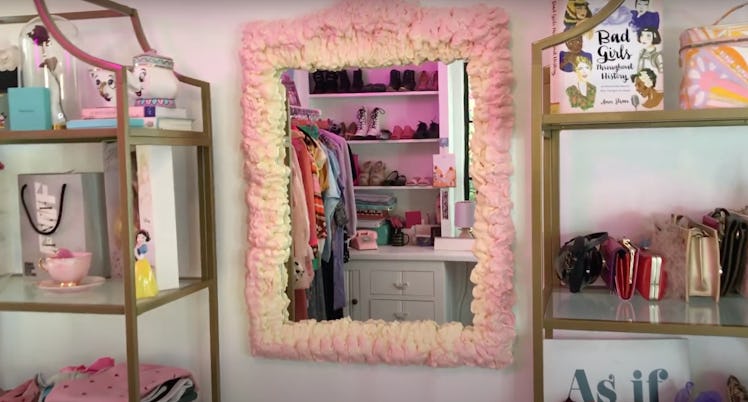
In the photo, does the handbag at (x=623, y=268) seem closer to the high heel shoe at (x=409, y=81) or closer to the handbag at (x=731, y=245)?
the handbag at (x=731, y=245)

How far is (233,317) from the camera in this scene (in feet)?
7.06

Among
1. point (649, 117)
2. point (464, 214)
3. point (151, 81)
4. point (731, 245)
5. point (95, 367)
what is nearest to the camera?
point (649, 117)

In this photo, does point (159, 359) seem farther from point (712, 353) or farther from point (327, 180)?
point (712, 353)

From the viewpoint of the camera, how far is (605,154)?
72.8 inches

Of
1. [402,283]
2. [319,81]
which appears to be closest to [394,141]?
[319,81]

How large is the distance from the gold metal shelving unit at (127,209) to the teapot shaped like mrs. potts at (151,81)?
0.33 feet

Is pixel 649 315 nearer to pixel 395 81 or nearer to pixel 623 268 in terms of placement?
pixel 623 268

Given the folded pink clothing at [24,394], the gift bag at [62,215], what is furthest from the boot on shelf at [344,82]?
the folded pink clothing at [24,394]

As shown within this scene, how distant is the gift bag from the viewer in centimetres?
200

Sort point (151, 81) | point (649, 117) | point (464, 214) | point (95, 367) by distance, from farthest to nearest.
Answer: point (95, 367) → point (464, 214) → point (151, 81) → point (649, 117)

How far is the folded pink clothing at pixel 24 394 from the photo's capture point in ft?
6.98

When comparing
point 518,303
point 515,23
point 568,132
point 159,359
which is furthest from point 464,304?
point 159,359

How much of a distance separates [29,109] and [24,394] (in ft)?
2.86

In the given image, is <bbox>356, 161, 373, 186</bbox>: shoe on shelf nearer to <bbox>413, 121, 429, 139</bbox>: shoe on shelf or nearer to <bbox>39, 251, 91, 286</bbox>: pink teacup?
<bbox>413, 121, 429, 139</bbox>: shoe on shelf
